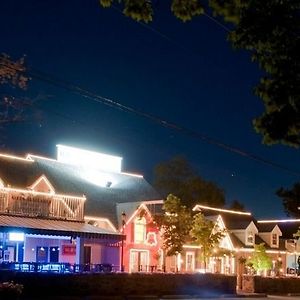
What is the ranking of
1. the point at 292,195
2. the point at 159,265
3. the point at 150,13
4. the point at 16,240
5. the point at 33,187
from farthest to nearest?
1. the point at 292,195
2. the point at 159,265
3. the point at 33,187
4. the point at 16,240
5. the point at 150,13

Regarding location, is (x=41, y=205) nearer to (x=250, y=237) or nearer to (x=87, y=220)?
(x=87, y=220)

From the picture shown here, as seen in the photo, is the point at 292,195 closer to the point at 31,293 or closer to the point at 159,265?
the point at 159,265

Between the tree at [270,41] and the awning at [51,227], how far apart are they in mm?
25565

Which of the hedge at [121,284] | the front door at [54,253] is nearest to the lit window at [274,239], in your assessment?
the hedge at [121,284]

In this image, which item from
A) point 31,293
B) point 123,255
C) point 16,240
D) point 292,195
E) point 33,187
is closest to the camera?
point 31,293

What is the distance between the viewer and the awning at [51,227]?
3697cm

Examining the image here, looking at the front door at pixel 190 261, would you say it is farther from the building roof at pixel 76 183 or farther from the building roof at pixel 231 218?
the building roof at pixel 231 218

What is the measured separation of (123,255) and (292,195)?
2161 inches

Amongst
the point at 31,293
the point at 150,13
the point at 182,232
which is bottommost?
the point at 31,293

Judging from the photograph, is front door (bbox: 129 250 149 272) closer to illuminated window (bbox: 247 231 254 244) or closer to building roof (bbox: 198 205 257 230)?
building roof (bbox: 198 205 257 230)

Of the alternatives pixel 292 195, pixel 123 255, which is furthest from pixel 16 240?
pixel 292 195

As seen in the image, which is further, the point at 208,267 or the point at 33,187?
the point at 208,267

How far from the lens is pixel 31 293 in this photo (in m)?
32.2

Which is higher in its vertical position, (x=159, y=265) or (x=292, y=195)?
(x=292, y=195)
